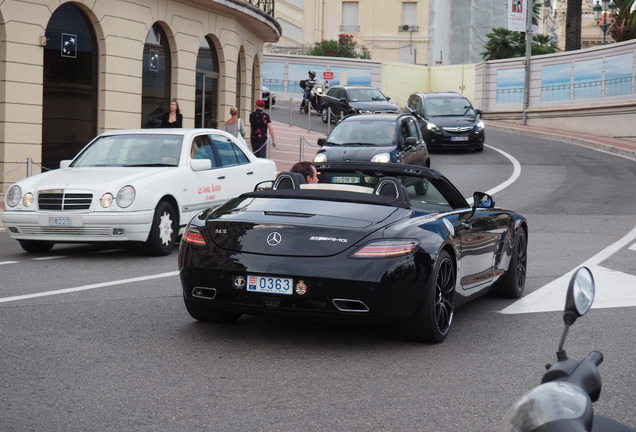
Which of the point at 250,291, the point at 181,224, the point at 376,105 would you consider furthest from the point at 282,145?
the point at 250,291

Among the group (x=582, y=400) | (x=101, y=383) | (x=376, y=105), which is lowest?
(x=101, y=383)

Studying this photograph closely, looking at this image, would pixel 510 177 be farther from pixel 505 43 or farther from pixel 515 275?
pixel 505 43

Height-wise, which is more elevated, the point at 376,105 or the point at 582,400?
the point at 376,105

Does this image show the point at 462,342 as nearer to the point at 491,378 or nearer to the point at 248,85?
the point at 491,378

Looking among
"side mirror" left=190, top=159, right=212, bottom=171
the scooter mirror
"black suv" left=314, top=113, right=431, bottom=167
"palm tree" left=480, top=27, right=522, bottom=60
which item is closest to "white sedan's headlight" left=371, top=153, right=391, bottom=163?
"black suv" left=314, top=113, right=431, bottom=167

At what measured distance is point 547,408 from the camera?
199 cm

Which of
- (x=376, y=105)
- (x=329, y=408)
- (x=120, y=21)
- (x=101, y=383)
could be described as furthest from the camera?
(x=376, y=105)

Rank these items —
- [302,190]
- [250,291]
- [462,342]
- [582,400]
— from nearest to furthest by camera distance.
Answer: [582,400] → [250,291] → [462,342] → [302,190]

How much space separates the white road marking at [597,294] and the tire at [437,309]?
1.31 metres

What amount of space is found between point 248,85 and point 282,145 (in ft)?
7.70

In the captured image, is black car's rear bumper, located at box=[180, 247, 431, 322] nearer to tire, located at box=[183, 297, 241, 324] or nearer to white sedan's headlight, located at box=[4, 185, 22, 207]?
tire, located at box=[183, 297, 241, 324]

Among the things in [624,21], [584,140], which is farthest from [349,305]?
[624,21]

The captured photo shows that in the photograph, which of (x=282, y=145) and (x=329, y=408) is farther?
(x=282, y=145)

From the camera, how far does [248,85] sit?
31.3m
